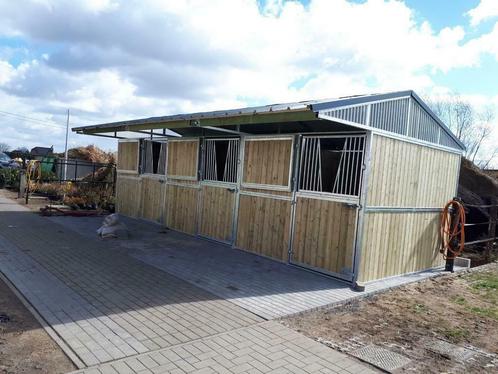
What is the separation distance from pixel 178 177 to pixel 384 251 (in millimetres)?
5096

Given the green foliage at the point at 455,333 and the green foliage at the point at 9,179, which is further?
the green foliage at the point at 9,179

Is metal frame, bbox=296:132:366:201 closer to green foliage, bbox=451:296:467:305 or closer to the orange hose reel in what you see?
green foliage, bbox=451:296:467:305

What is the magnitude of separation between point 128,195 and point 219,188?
429 centimetres

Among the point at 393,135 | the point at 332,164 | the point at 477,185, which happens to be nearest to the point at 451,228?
the point at 393,135

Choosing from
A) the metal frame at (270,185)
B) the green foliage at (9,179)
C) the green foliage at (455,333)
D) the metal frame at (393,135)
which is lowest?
the green foliage at (455,333)

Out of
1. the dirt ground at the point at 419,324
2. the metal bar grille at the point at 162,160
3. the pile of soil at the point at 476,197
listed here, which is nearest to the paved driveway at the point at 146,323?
the dirt ground at the point at 419,324

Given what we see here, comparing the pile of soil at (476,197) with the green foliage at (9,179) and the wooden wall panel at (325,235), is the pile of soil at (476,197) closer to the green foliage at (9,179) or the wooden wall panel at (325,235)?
the wooden wall panel at (325,235)

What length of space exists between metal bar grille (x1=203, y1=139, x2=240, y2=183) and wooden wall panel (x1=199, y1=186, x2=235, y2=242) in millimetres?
264

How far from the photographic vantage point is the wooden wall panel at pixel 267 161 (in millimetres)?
6910

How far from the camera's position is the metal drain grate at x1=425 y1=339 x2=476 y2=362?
12.6 ft

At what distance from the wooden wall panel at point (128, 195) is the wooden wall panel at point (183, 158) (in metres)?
1.75

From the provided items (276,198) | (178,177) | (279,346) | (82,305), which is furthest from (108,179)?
(279,346)

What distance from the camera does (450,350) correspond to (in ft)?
13.0

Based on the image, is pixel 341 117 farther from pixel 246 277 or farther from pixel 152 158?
pixel 152 158
